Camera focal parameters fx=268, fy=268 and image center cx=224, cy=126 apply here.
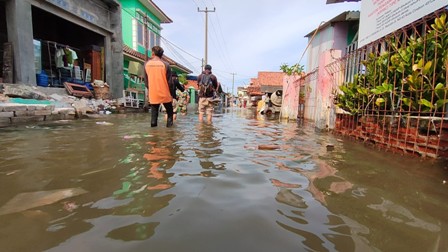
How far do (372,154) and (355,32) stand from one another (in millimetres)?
9354

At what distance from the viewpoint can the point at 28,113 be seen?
7070mm

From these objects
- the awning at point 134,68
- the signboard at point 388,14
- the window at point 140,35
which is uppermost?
the window at point 140,35

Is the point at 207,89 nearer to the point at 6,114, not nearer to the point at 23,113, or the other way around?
the point at 23,113

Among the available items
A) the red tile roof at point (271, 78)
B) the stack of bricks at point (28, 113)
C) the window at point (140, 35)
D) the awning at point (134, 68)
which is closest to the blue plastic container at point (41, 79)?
the stack of bricks at point (28, 113)

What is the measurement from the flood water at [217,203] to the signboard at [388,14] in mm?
2077

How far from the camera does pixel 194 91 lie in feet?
109

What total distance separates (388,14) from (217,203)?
4650 mm

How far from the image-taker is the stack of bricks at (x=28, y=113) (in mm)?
6367

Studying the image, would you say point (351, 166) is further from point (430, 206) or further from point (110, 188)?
point (110, 188)

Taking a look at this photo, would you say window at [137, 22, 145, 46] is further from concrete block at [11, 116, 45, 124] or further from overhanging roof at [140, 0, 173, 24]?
concrete block at [11, 116, 45, 124]

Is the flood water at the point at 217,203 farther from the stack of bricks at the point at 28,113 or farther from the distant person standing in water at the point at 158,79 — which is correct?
the stack of bricks at the point at 28,113

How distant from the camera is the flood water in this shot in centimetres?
135

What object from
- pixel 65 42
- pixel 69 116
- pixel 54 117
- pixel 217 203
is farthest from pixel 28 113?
pixel 65 42

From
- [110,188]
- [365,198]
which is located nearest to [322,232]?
[365,198]
